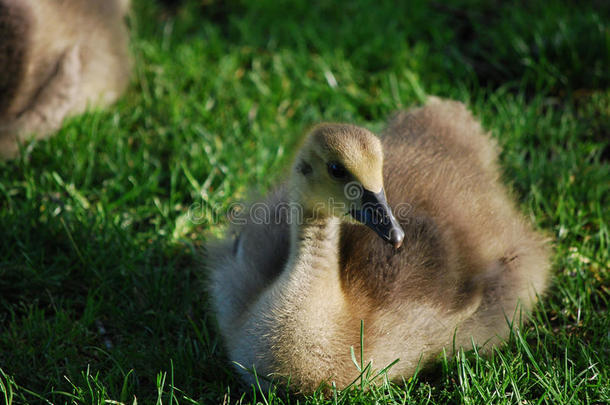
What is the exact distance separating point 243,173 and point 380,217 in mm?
1482

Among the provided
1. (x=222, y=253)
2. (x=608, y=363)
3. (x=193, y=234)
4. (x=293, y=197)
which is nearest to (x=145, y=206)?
(x=193, y=234)

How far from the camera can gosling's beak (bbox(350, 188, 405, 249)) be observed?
2.23 metres

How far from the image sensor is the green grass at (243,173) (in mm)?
2564

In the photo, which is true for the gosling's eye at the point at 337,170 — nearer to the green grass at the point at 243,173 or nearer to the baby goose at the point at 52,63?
the green grass at the point at 243,173

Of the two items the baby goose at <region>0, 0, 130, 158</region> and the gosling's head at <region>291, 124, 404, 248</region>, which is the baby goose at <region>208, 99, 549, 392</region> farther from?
the baby goose at <region>0, 0, 130, 158</region>

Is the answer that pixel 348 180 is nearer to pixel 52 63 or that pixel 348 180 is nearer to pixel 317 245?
pixel 317 245

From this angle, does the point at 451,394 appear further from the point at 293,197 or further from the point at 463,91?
the point at 463,91

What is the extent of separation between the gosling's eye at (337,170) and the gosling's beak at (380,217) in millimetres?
88

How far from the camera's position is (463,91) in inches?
156

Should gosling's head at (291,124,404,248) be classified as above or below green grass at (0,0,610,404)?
above

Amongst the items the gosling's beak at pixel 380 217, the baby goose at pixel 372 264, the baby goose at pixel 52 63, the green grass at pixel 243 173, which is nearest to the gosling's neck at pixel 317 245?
the baby goose at pixel 372 264

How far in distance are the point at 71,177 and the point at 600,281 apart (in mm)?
2502

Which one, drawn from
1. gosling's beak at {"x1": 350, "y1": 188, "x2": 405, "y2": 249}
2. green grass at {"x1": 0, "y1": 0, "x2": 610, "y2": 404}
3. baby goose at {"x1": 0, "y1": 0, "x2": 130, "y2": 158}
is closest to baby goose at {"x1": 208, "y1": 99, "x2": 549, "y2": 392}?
gosling's beak at {"x1": 350, "y1": 188, "x2": 405, "y2": 249}

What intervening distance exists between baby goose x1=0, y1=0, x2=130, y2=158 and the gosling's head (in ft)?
6.28
